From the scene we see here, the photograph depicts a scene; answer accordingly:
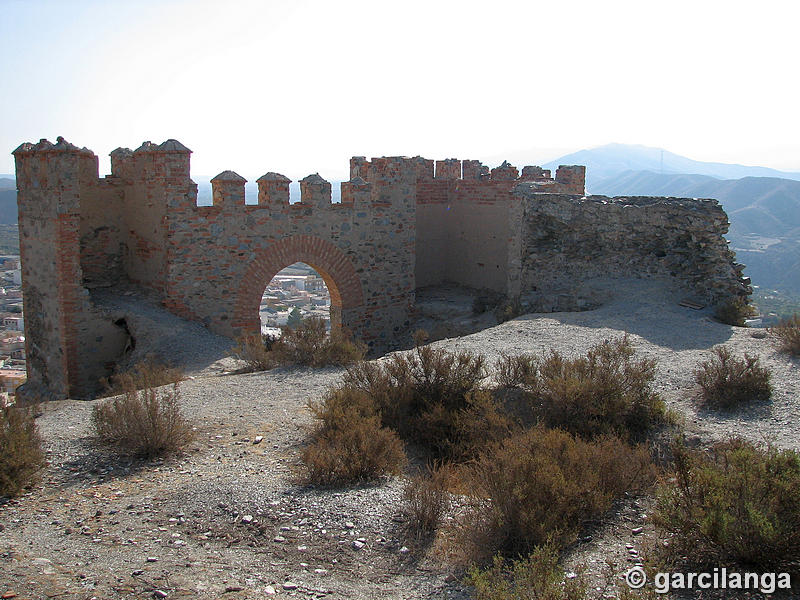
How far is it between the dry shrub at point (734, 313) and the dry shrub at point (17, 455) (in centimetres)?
918

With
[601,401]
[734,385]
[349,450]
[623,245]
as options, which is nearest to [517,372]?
[601,401]

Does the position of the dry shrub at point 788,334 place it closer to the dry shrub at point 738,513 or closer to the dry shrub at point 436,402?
the dry shrub at point 436,402

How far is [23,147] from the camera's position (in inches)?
429

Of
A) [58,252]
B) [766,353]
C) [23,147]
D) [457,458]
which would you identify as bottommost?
[457,458]

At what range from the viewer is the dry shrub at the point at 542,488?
4.12 metres

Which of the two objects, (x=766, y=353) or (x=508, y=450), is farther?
(x=766, y=353)

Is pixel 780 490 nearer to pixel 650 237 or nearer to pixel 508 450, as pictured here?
pixel 508 450

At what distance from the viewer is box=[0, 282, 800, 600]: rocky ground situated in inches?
151

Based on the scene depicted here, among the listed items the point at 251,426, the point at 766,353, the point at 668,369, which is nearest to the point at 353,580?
the point at 251,426

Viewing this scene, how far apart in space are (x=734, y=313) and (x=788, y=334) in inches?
78.9

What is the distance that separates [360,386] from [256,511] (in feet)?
8.57

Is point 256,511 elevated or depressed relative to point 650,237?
depressed

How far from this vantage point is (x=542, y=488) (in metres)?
4.25

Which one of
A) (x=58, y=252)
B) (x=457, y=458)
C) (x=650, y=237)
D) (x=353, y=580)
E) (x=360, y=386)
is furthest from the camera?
(x=650, y=237)
